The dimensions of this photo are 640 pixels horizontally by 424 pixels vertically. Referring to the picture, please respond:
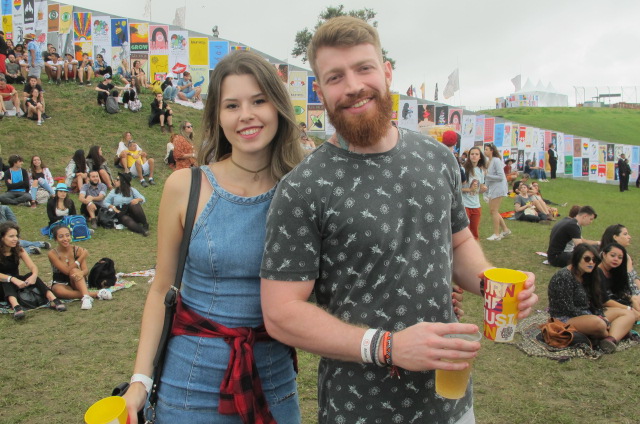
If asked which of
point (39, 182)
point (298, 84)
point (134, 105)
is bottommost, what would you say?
point (39, 182)

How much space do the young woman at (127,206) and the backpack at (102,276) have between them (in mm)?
3136

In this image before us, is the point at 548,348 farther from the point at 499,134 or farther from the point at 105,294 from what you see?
the point at 499,134

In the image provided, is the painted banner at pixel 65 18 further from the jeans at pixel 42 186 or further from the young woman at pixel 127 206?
the young woman at pixel 127 206

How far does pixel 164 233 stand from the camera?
1784mm

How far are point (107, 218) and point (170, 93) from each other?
10313 millimetres

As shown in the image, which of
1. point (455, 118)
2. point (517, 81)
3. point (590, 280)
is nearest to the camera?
point (590, 280)

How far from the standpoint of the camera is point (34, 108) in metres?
15.3

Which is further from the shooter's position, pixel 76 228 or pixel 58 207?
pixel 58 207

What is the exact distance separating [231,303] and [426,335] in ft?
2.25

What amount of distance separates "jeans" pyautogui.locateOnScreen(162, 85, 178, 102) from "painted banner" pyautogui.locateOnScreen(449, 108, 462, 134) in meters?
11.8

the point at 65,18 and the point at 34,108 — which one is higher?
the point at 65,18

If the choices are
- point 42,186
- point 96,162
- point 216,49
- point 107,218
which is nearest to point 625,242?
point 107,218

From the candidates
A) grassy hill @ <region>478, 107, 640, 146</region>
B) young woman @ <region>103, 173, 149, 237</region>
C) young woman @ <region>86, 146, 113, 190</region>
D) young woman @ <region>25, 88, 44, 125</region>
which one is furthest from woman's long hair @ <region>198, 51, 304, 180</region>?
grassy hill @ <region>478, 107, 640, 146</region>

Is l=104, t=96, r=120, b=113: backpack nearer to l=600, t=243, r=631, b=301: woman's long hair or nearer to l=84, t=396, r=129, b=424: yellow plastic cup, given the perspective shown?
l=600, t=243, r=631, b=301: woman's long hair
